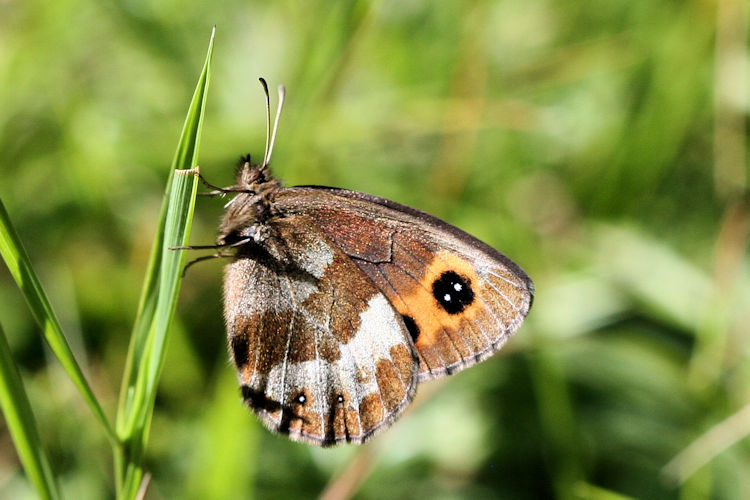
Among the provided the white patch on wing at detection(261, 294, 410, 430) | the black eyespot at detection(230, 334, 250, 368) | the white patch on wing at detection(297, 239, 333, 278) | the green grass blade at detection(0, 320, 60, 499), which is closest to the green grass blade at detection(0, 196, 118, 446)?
the green grass blade at detection(0, 320, 60, 499)

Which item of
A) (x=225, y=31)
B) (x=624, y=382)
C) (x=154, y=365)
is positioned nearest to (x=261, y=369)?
(x=154, y=365)

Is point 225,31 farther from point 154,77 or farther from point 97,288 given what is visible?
point 97,288

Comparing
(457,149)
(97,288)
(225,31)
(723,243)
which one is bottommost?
(97,288)

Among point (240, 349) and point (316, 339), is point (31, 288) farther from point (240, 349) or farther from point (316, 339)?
point (316, 339)

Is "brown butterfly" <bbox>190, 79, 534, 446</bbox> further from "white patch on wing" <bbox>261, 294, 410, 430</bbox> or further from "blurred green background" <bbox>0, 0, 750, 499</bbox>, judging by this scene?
"blurred green background" <bbox>0, 0, 750, 499</bbox>

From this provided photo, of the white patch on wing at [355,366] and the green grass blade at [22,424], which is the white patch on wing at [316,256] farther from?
the green grass blade at [22,424]

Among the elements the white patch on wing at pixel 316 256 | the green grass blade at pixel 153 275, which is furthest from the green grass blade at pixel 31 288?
the white patch on wing at pixel 316 256
